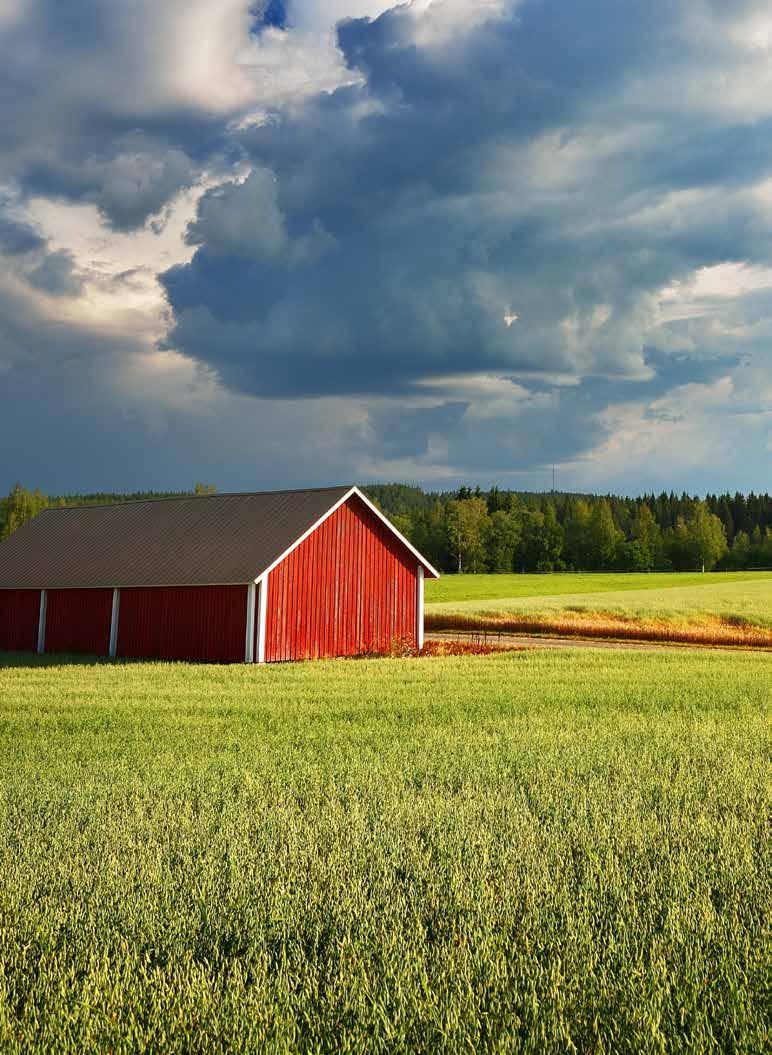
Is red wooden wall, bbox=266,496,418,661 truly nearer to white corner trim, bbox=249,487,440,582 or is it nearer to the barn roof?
white corner trim, bbox=249,487,440,582

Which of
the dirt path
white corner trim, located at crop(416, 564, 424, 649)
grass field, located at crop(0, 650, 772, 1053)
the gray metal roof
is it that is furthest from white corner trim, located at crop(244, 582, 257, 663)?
grass field, located at crop(0, 650, 772, 1053)

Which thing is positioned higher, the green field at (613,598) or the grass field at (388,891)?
the green field at (613,598)

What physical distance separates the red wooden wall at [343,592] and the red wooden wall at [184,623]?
47.5 inches

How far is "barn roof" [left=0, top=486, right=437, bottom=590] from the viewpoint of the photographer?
105ft

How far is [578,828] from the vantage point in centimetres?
837

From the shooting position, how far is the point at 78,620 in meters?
35.6

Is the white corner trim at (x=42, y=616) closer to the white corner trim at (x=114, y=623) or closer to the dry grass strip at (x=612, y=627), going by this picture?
the white corner trim at (x=114, y=623)

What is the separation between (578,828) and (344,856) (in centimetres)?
221

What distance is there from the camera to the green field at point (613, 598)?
48000 mm

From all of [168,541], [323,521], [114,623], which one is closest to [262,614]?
[323,521]

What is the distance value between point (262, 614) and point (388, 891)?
77.7ft

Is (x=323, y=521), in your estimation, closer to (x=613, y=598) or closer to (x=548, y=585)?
(x=613, y=598)

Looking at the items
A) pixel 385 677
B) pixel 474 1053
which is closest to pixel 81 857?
pixel 474 1053

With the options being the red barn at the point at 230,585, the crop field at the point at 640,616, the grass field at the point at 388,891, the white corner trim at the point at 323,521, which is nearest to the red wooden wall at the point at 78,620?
the red barn at the point at 230,585
